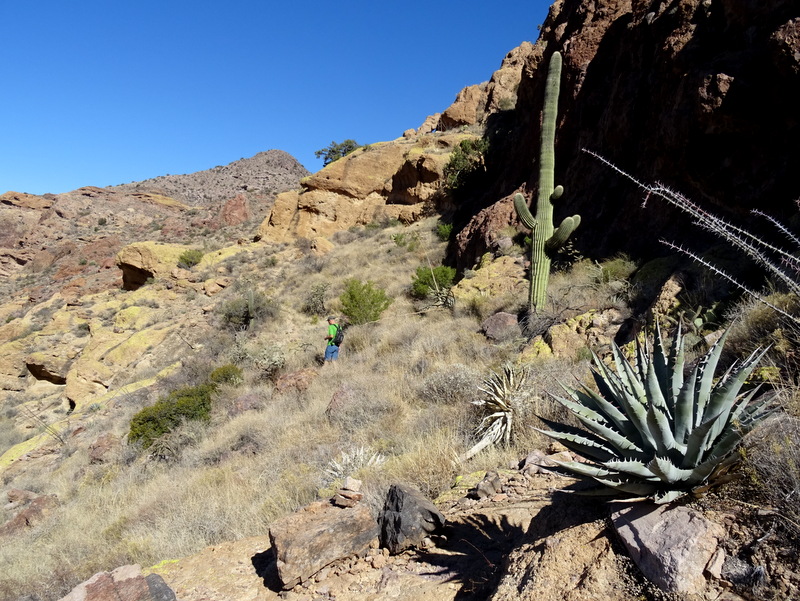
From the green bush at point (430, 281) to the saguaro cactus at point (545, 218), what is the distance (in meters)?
4.34

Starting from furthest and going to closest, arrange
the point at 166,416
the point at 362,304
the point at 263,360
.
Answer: the point at 362,304 < the point at 263,360 < the point at 166,416

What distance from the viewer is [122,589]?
2648 millimetres

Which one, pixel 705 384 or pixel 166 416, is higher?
pixel 705 384

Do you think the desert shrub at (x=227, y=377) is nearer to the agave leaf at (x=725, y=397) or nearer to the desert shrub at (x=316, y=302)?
the desert shrub at (x=316, y=302)

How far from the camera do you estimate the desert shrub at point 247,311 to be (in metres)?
15.7

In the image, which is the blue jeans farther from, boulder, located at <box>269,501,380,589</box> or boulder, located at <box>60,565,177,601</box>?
boulder, located at <box>60,565,177,601</box>

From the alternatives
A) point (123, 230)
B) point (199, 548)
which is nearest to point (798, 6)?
point (199, 548)

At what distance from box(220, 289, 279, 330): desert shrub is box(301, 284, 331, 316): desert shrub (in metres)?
1.07

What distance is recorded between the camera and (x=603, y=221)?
10.0 meters

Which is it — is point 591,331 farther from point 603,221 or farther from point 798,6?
point 798,6

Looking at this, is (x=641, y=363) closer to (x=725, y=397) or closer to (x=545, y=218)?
(x=725, y=397)

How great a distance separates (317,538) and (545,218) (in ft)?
25.5

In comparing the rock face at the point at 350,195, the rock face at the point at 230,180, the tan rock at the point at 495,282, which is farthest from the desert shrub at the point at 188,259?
the rock face at the point at 230,180

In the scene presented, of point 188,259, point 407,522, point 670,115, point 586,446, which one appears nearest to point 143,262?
point 188,259
